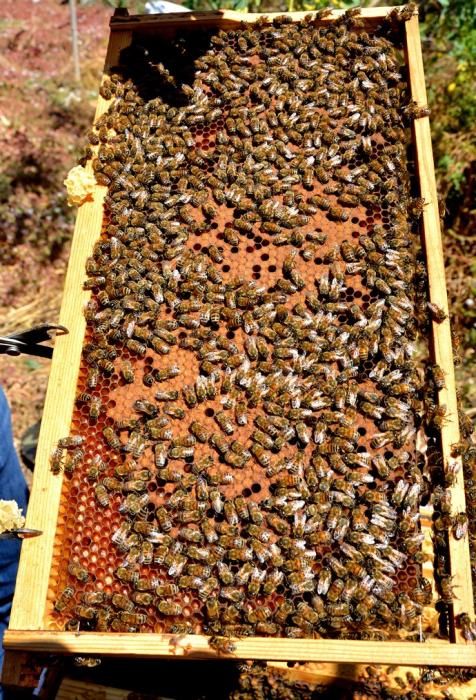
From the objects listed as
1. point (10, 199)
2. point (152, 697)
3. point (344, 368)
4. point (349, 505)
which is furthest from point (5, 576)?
point (10, 199)

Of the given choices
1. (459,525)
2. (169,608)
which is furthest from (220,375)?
(459,525)

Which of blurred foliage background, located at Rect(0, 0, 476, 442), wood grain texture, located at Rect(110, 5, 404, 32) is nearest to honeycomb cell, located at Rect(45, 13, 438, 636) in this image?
wood grain texture, located at Rect(110, 5, 404, 32)

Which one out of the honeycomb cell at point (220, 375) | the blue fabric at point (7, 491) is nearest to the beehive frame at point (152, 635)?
the honeycomb cell at point (220, 375)

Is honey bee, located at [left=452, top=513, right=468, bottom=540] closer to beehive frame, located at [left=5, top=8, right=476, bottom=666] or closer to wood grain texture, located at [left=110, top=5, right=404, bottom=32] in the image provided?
beehive frame, located at [left=5, top=8, right=476, bottom=666]

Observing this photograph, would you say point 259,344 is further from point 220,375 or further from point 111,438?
point 111,438

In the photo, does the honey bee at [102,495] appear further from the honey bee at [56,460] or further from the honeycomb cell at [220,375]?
the honey bee at [56,460]

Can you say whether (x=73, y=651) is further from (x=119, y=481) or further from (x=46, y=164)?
(x=46, y=164)
